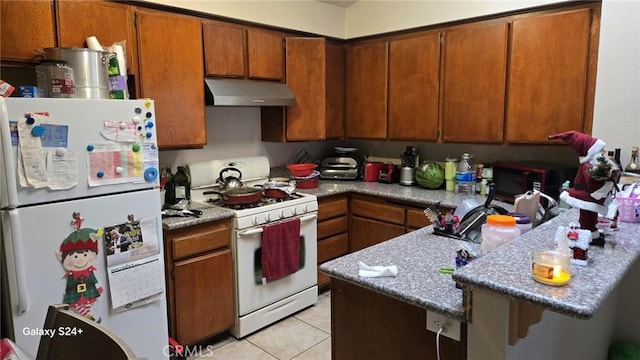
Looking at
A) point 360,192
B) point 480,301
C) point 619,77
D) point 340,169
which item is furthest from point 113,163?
point 619,77

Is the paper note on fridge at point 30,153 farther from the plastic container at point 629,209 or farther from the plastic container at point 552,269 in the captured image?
the plastic container at point 629,209

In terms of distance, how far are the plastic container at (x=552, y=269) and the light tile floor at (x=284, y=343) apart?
70.1 inches

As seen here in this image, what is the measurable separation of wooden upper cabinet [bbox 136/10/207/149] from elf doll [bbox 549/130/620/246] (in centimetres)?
224

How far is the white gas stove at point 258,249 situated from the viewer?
2.81 meters

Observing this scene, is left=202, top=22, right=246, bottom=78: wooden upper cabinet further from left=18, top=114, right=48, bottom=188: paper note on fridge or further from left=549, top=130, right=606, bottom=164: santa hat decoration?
left=549, top=130, right=606, bottom=164: santa hat decoration

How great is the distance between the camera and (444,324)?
139cm

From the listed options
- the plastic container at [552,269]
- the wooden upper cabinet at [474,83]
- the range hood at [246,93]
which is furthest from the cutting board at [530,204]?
the range hood at [246,93]

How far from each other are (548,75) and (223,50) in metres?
2.25

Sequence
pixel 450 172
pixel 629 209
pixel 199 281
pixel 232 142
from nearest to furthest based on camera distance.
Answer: pixel 629 209 < pixel 199 281 < pixel 450 172 < pixel 232 142

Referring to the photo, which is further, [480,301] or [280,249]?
[280,249]

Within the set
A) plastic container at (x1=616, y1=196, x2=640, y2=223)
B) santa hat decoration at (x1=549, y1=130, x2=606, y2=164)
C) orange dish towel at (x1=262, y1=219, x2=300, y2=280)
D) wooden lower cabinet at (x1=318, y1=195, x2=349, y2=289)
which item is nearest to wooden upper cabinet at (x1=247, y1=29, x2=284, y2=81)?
wooden lower cabinet at (x1=318, y1=195, x2=349, y2=289)

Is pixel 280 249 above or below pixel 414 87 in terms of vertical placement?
below

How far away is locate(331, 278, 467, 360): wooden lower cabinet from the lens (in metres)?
1.47

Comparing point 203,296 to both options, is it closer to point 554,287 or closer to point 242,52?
point 242,52
